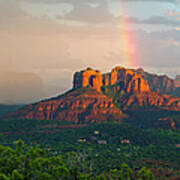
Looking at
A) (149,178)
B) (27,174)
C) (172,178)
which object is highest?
(27,174)

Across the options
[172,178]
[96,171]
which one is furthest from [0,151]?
[172,178]

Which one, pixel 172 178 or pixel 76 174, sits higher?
pixel 76 174

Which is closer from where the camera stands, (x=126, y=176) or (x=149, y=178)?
(x=149, y=178)

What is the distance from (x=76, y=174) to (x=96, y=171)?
223 ft

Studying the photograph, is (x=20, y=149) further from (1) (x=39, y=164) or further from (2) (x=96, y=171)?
(2) (x=96, y=171)

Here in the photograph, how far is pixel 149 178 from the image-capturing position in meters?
152

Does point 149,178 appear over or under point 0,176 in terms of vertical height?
under

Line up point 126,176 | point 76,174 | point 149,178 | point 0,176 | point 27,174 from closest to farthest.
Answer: point 0,176 → point 27,174 → point 76,174 → point 149,178 → point 126,176

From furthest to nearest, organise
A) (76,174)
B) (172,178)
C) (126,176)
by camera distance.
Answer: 1. (172,178)
2. (126,176)
3. (76,174)

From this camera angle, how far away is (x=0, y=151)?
13675 centimetres

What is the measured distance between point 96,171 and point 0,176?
93734mm

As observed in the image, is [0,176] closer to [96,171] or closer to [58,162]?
[58,162]

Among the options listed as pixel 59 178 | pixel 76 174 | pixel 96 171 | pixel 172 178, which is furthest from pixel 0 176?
pixel 172 178

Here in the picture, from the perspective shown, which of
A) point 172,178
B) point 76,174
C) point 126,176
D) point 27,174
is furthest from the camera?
point 172,178
